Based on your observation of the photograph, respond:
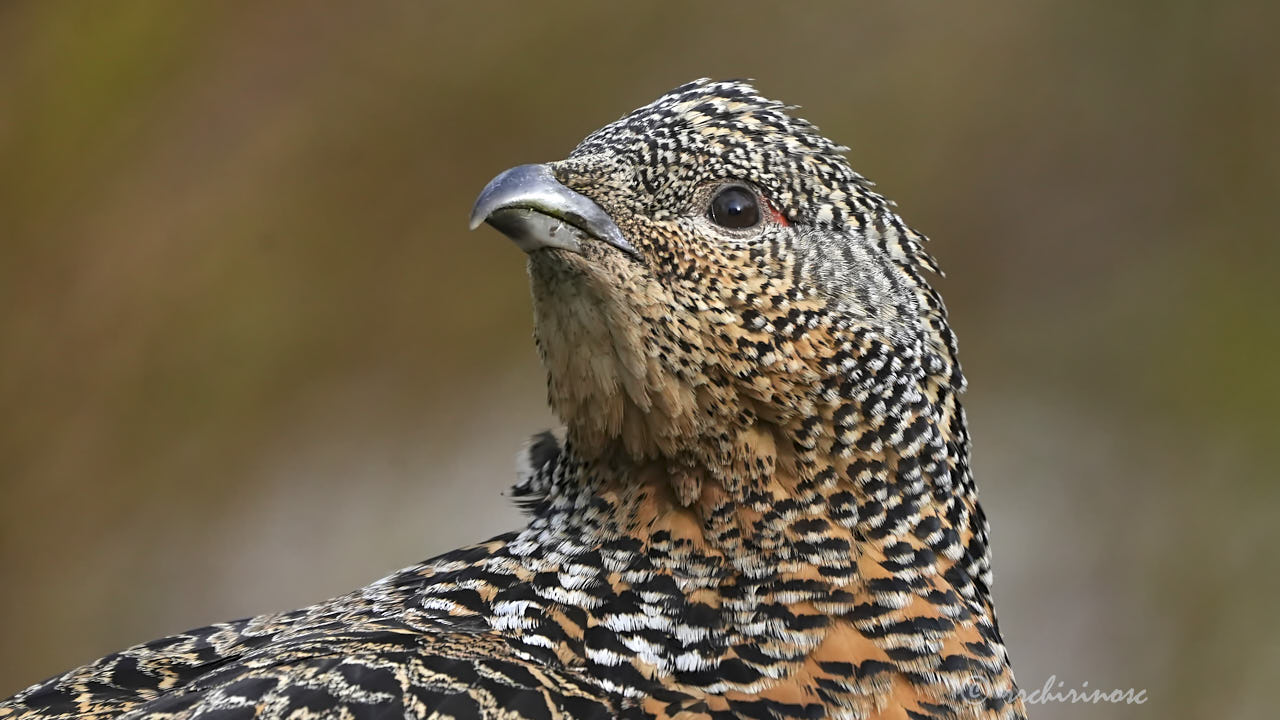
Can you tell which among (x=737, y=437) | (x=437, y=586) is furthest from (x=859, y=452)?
(x=437, y=586)

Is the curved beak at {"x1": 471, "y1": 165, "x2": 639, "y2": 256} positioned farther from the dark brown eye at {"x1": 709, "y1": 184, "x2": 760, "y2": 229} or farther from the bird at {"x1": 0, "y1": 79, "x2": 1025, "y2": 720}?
the dark brown eye at {"x1": 709, "y1": 184, "x2": 760, "y2": 229}

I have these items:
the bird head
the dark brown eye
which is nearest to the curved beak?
the bird head

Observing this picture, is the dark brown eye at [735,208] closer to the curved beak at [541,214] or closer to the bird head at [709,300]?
the bird head at [709,300]

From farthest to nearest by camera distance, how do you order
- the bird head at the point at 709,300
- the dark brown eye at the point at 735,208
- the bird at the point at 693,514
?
the dark brown eye at the point at 735,208, the bird head at the point at 709,300, the bird at the point at 693,514

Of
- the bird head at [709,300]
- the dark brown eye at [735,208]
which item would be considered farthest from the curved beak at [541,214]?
the dark brown eye at [735,208]

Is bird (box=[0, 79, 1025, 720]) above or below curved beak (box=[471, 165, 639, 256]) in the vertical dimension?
below

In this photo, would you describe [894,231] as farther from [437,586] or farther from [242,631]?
[242,631]

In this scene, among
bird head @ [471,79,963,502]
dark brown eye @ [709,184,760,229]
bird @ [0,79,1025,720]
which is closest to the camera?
bird @ [0,79,1025,720]

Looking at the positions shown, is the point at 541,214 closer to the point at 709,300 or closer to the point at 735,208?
the point at 709,300
